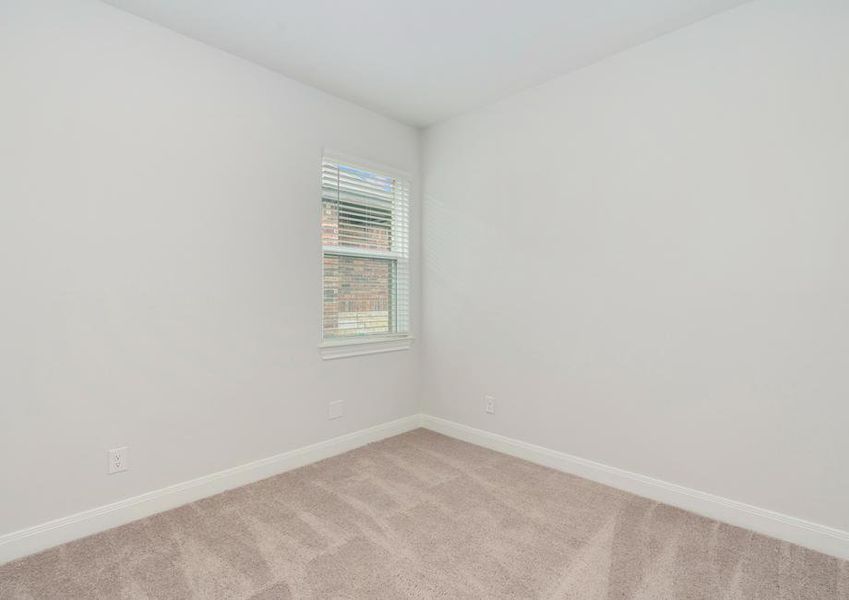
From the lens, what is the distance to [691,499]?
2.28m

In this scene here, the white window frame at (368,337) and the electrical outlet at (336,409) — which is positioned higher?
the white window frame at (368,337)

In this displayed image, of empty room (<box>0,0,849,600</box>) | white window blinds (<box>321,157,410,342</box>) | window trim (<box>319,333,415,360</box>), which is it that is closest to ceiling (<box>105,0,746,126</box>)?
empty room (<box>0,0,849,600</box>)

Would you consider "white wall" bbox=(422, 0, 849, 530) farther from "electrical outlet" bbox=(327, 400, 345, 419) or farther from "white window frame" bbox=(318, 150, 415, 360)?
"electrical outlet" bbox=(327, 400, 345, 419)

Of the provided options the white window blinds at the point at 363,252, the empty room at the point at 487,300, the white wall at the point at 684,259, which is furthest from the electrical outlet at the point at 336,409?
the white wall at the point at 684,259

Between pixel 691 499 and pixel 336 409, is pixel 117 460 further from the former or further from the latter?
pixel 691 499

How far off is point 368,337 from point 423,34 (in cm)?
200

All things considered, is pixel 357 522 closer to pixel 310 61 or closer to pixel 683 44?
pixel 310 61

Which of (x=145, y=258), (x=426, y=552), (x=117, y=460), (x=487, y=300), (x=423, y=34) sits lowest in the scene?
(x=426, y=552)

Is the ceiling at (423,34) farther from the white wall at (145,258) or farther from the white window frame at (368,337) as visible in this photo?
the white window frame at (368,337)

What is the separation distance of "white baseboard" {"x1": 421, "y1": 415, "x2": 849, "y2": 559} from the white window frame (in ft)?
3.09

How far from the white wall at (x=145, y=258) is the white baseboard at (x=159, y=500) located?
49mm

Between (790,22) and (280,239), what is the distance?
2.82m

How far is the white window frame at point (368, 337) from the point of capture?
3018 millimetres

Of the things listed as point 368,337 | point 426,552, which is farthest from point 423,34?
point 426,552
